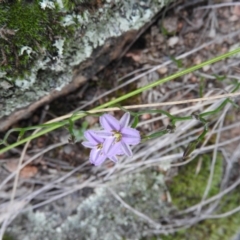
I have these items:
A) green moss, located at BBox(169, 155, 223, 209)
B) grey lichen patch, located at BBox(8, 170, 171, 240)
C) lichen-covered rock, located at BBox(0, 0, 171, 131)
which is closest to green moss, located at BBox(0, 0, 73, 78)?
lichen-covered rock, located at BBox(0, 0, 171, 131)

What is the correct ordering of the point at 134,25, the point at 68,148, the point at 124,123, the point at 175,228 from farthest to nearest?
1. the point at 175,228
2. the point at 68,148
3. the point at 134,25
4. the point at 124,123

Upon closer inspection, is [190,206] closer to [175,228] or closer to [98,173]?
[175,228]

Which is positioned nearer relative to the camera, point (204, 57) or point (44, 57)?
point (44, 57)

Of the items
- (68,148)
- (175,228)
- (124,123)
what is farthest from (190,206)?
(124,123)

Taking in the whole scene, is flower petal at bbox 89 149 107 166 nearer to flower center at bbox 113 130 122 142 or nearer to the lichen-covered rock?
flower center at bbox 113 130 122 142

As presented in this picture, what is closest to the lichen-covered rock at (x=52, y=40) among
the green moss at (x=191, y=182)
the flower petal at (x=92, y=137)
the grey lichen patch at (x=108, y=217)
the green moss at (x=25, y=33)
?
the green moss at (x=25, y=33)

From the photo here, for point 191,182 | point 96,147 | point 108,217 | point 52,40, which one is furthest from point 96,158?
point 191,182

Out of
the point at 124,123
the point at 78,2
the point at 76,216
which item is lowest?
the point at 76,216
